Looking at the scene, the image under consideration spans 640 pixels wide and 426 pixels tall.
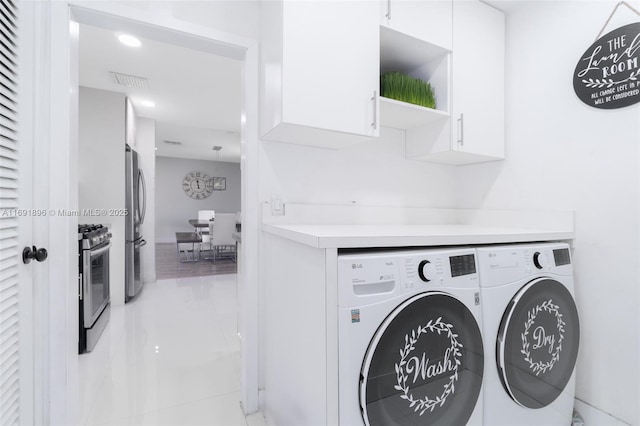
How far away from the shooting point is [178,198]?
859 centimetres

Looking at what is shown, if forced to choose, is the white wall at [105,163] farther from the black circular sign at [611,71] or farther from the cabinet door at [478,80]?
the black circular sign at [611,71]

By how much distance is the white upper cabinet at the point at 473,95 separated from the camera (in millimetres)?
1677

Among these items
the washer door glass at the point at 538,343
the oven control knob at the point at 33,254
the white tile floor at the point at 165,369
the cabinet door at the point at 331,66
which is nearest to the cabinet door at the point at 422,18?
the cabinet door at the point at 331,66

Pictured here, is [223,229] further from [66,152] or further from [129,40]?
[66,152]

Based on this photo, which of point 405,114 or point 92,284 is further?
point 92,284

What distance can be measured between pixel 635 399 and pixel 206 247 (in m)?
6.07

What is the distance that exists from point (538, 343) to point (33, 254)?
210 centimetres

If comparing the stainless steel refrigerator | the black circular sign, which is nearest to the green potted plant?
the black circular sign

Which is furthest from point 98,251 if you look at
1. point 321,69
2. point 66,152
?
point 321,69

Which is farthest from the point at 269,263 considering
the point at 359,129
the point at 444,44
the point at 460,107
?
the point at 444,44

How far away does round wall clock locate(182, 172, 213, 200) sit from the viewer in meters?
8.62

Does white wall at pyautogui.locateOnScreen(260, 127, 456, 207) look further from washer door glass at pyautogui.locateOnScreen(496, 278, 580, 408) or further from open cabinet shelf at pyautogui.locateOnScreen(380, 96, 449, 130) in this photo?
washer door glass at pyautogui.locateOnScreen(496, 278, 580, 408)

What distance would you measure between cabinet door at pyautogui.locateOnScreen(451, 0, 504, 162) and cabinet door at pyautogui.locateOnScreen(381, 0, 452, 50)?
0.23ft

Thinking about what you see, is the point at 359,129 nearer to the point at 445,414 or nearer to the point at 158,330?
the point at 445,414
